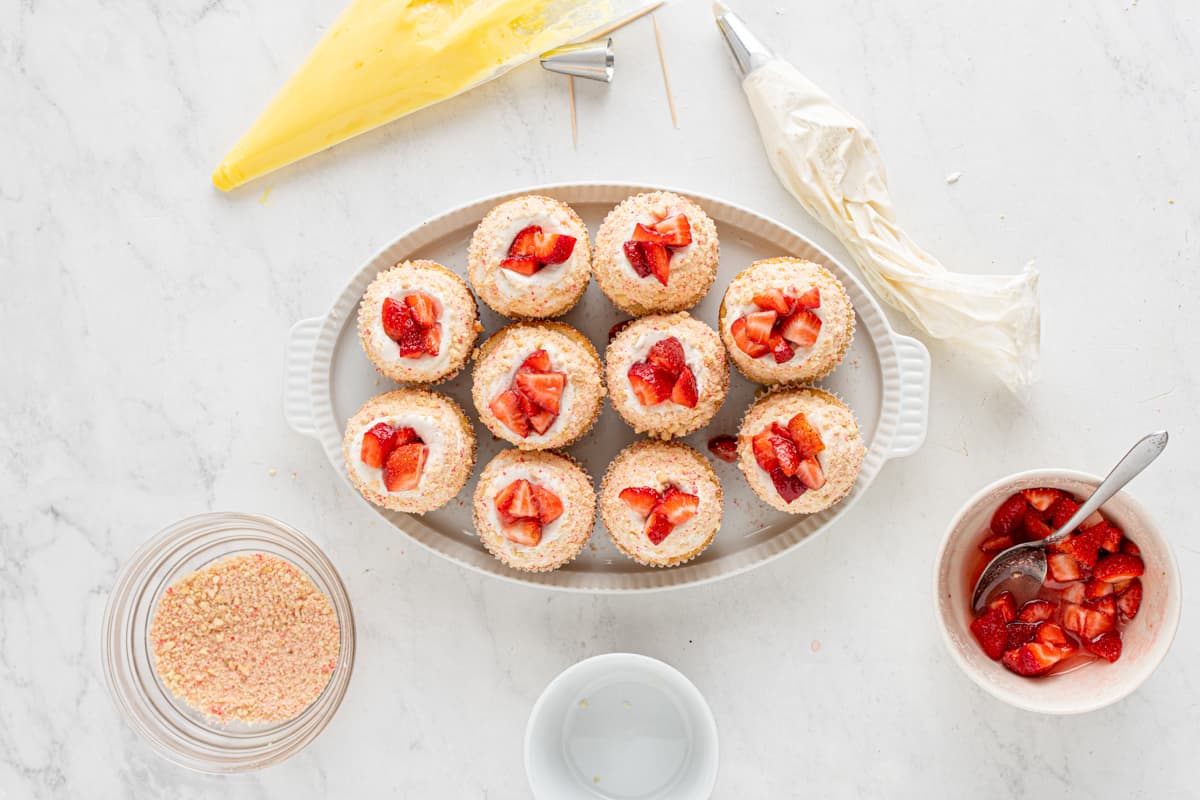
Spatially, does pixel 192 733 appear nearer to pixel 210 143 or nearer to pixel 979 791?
pixel 210 143

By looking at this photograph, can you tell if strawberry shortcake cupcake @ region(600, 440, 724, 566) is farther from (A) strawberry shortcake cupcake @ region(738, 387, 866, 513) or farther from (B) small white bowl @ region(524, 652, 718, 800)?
(B) small white bowl @ region(524, 652, 718, 800)

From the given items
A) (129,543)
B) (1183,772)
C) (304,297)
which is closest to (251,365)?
(304,297)

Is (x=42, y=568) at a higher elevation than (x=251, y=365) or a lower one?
lower

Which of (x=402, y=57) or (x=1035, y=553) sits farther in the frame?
(x=402, y=57)

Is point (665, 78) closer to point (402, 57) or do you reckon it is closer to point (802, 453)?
point (402, 57)

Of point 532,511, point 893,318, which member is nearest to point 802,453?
point 893,318

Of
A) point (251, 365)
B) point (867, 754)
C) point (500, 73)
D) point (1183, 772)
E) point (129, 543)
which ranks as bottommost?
point (1183, 772)

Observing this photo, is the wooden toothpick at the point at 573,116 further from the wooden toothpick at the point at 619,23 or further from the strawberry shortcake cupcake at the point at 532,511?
the strawberry shortcake cupcake at the point at 532,511
